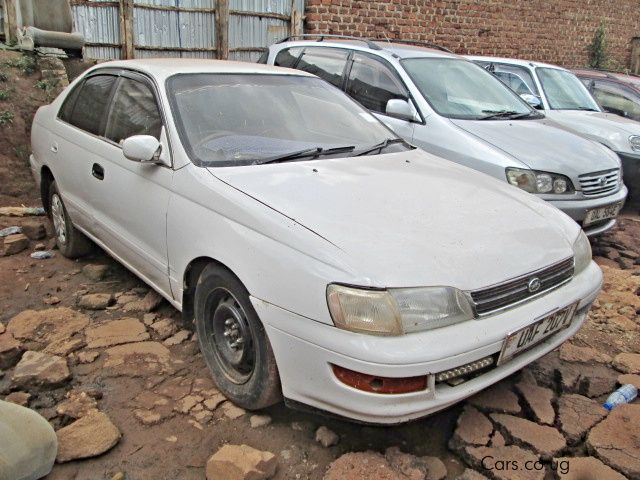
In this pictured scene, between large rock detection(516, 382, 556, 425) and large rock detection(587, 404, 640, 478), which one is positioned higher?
large rock detection(587, 404, 640, 478)

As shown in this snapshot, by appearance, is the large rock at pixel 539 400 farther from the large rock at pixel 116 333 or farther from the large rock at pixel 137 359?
the large rock at pixel 116 333

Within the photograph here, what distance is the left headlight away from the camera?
2.20 m

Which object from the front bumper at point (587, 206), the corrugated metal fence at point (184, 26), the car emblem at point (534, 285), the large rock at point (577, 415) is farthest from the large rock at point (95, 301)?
the corrugated metal fence at point (184, 26)

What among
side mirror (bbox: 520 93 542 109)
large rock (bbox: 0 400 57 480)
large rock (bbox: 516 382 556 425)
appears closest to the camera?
large rock (bbox: 0 400 57 480)

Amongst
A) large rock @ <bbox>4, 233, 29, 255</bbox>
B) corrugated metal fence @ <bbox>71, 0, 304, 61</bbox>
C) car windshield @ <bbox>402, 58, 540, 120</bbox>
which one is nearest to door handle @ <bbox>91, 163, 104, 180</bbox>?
large rock @ <bbox>4, 233, 29, 255</bbox>

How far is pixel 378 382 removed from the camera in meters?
2.21

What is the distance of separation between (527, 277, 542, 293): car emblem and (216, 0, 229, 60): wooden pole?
23.7ft

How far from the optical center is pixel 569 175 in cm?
479

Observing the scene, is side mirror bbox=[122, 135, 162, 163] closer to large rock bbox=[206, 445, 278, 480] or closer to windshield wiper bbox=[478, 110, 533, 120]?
large rock bbox=[206, 445, 278, 480]

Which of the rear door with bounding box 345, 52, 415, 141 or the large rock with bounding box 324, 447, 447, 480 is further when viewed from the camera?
the rear door with bounding box 345, 52, 415, 141

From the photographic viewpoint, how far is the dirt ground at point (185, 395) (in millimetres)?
2496

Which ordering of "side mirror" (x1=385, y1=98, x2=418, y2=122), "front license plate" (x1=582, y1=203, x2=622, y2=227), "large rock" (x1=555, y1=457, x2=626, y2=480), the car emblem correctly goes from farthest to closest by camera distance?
1. "side mirror" (x1=385, y1=98, x2=418, y2=122)
2. "front license plate" (x1=582, y1=203, x2=622, y2=227)
3. the car emblem
4. "large rock" (x1=555, y1=457, x2=626, y2=480)

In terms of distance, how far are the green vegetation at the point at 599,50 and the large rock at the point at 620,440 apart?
564 inches

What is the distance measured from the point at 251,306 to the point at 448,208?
1.09 metres
